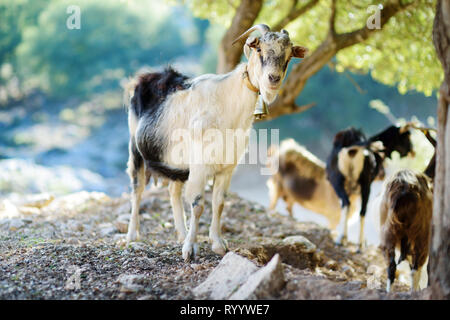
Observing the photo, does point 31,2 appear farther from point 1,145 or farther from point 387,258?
point 387,258

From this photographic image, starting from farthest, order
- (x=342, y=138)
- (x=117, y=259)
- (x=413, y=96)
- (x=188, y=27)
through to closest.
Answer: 1. (x=188, y=27)
2. (x=413, y=96)
3. (x=342, y=138)
4. (x=117, y=259)

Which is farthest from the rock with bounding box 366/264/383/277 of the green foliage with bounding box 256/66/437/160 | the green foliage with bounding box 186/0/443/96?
the green foliage with bounding box 256/66/437/160

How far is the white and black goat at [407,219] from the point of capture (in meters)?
4.56

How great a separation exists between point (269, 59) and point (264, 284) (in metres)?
2.06

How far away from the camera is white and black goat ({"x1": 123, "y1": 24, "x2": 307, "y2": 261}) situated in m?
4.43

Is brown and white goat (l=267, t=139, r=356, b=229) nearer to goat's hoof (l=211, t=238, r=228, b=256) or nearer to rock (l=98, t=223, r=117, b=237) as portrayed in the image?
rock (l=98, t=223, r=117, b=237)

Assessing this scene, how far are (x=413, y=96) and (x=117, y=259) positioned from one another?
27.0 meters

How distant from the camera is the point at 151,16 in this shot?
3631cm

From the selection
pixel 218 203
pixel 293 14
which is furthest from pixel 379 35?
pixel 218 203

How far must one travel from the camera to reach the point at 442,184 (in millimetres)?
3262

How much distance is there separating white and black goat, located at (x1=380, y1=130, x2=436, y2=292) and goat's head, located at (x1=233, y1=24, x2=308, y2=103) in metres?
1.57

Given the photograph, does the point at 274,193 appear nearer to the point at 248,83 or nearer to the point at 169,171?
the point at 169,171

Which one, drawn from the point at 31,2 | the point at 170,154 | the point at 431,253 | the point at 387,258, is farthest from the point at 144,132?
the point at 31,2

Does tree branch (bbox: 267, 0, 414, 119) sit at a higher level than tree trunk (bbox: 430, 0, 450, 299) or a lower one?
higher
